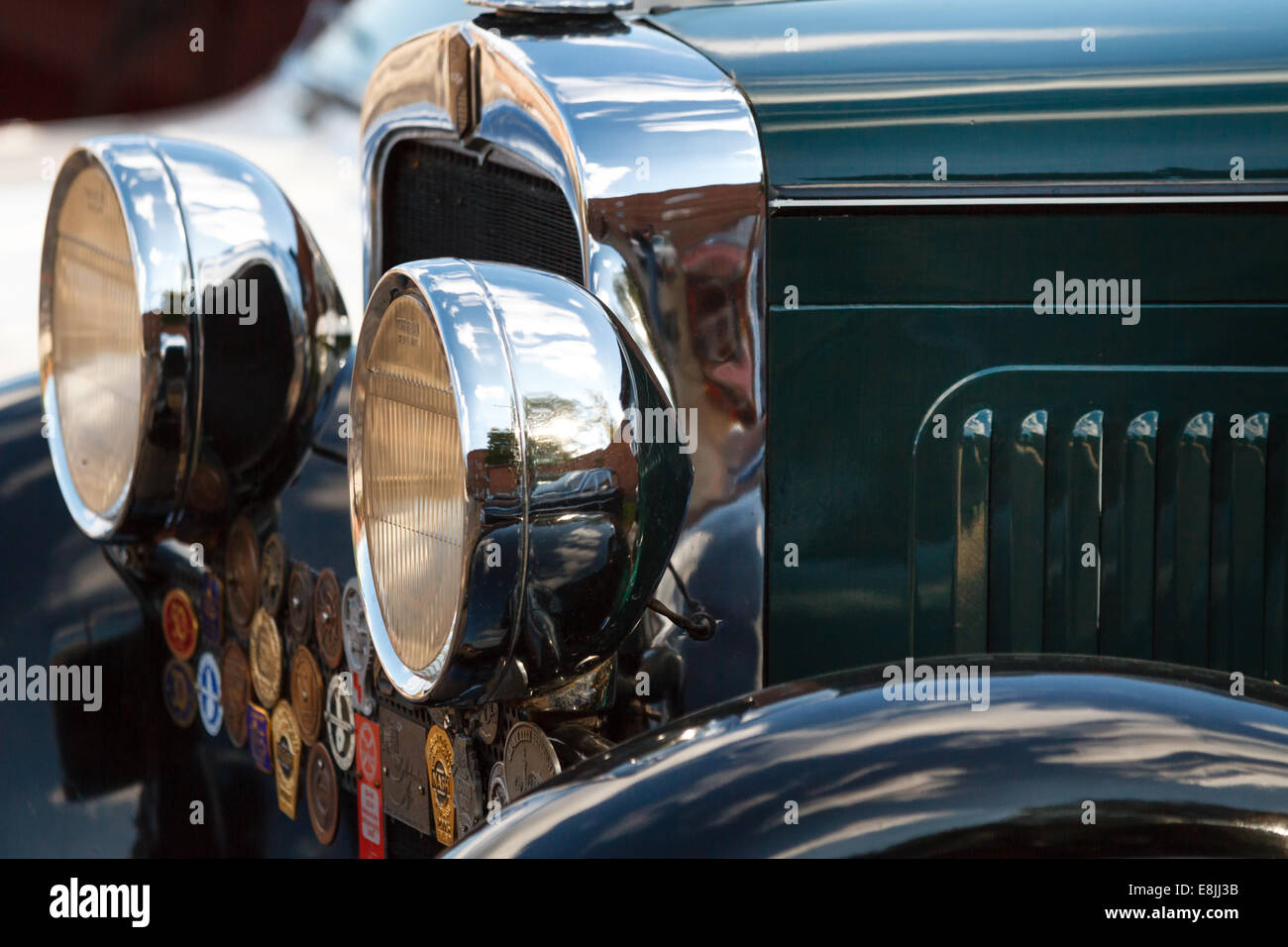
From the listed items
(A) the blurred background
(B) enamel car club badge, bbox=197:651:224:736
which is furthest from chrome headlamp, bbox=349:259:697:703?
(A) the blurred background

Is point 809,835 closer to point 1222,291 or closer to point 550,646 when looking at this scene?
point 550,646

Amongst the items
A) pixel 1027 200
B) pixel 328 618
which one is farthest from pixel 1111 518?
pixel 328 618

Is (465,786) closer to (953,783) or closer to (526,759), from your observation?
(526,759)

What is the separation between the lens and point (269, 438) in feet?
5.93

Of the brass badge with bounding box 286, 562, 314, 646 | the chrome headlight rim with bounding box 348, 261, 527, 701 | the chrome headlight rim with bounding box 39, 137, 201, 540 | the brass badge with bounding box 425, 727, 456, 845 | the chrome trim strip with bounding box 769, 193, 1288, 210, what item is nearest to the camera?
the chrome headlight rim with bounding box 348, 261, 527, 701

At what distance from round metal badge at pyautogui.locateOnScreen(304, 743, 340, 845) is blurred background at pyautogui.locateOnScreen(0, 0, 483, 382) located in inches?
41.2

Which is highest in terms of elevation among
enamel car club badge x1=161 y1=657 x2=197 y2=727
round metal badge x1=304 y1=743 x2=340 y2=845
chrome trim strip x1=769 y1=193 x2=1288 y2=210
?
chrome trim strip x1=769 y1=193 x2=1288 y2=210

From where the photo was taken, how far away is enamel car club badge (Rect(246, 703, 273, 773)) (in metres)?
1.93

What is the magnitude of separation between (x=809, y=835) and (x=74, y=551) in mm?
1401

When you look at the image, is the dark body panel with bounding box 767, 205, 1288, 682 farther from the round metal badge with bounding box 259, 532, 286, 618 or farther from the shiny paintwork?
the round metal badge with bounding box 259, 532, 286, 618

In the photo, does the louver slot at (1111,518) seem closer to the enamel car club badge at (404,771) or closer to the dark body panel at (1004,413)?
the dark body panel at (1004,413)

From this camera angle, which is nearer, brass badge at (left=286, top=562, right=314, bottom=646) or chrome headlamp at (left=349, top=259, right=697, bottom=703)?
chrome headlamp at (left=349, top=259, right=697, bottom=703)

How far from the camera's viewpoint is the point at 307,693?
1.83m

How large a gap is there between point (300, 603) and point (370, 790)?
0.24m
